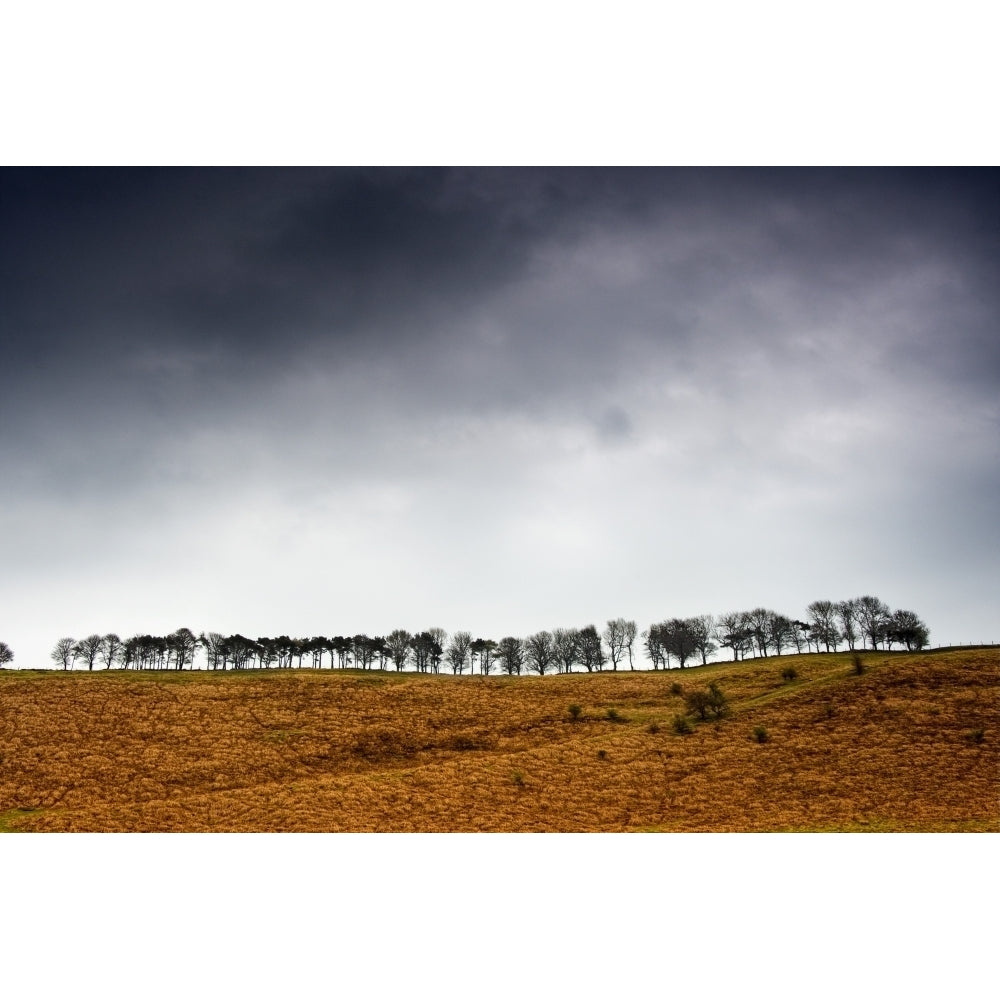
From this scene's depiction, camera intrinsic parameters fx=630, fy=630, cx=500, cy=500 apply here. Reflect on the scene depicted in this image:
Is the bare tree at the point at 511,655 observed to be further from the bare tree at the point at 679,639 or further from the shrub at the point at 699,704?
the shrub at the point at 699,704

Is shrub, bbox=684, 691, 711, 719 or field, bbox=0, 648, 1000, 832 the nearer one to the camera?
field, bbox=0, 648, 1000, 832

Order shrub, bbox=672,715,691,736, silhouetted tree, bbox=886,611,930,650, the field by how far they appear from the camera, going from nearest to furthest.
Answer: the field < shrub, bbox=672,715,691,736 < silhouetted tree, bbox=886,611,930,650

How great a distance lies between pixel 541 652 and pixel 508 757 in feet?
301

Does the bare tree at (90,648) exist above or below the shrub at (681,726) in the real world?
above

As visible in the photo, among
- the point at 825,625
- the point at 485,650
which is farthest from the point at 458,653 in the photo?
the point at 825,625

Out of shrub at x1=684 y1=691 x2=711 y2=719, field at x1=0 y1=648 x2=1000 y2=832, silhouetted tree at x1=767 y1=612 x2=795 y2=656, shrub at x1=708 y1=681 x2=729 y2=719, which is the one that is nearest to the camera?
field at x1=0 y1=648 x2=1000 y2=832

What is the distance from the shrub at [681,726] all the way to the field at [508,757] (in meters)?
0.56

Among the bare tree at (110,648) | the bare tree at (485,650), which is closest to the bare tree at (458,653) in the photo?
the bare tree at (485,650)

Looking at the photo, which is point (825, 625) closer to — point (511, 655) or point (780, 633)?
point (780, 633)

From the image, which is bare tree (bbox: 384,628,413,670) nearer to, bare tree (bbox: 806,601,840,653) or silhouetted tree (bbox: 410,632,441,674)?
silhouetted tree (bbox: 410,632,441,674)

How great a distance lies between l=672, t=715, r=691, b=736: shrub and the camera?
36769 millimetres

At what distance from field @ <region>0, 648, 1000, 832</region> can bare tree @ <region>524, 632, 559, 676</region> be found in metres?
70.0

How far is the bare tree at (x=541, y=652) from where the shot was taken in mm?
122250

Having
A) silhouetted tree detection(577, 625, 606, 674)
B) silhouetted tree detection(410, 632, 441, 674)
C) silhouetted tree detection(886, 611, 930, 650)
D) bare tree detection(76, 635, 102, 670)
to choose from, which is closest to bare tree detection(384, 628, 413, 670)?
silhouetted tree detection(410, 632, 441, 674)
